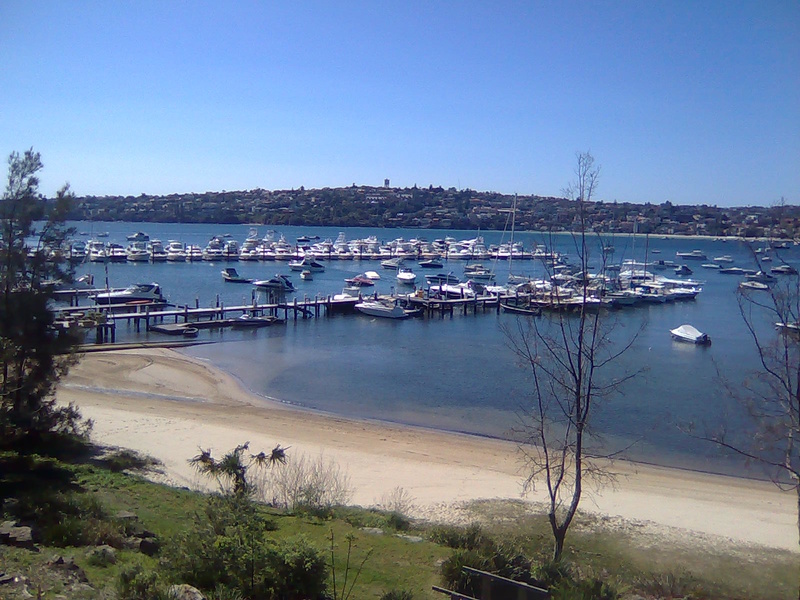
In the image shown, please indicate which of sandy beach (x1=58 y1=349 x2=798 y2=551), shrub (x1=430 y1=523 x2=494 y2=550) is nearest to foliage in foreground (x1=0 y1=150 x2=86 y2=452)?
sandy beach (x1=58 y1=349 x2=798 y2=551)

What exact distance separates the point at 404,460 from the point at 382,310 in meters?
33.9

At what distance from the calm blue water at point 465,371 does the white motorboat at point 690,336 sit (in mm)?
794

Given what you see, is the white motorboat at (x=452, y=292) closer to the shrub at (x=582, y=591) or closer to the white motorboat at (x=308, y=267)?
the white motorboat at (x=308, y=267)

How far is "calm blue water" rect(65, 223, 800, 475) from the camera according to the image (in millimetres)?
25188

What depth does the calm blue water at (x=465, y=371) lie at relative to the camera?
82.6 feet

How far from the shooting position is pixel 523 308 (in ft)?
187

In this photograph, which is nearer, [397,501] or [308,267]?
[397,501]

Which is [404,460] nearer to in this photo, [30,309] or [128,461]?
[128,461]

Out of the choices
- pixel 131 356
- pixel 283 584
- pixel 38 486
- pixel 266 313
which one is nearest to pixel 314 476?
pixel 38 486

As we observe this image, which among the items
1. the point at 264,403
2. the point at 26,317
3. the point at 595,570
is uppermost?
the point at 26,317

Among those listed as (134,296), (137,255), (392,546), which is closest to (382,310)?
(134,296)

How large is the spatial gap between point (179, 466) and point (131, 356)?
1973 cm

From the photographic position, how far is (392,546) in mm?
10344

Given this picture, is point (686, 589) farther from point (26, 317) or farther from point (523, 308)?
point (523, 308)
